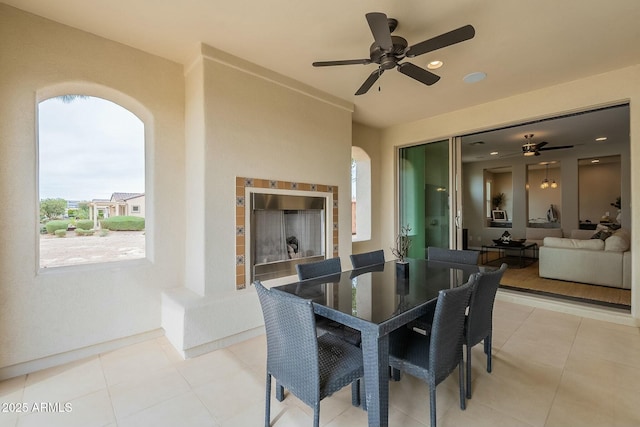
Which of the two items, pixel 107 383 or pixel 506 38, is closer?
pixel 107 383

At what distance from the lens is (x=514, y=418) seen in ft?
5.57

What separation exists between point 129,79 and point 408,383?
3501mm

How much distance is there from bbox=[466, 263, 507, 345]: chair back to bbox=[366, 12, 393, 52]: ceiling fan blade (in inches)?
65.6

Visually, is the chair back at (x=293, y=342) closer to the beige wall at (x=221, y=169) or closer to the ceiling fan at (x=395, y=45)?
the beige wall at (x=221, y=169)

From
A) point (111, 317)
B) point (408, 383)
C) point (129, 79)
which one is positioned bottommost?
point (408, 383)

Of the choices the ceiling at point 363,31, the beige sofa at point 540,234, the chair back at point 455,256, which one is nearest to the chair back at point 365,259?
the chair back at point 455,256

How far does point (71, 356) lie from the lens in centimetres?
240

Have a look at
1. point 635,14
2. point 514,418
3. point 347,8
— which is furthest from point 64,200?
point 635,14

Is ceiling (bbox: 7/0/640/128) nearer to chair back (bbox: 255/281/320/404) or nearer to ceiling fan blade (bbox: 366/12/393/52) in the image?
ceiling fan blade (bbox: 366/12/393/52)

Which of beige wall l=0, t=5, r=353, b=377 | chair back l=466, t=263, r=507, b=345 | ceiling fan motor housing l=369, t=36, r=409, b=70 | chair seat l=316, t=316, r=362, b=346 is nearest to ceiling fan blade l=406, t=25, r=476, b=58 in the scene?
ceiling fan motor housing l=369, t=36, r=409, b=70

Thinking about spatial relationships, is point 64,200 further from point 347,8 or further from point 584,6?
point 584,6

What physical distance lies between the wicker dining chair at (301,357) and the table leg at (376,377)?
0.16 meters

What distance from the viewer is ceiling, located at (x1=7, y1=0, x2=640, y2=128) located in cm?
213

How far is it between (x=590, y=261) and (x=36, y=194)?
670 cm
